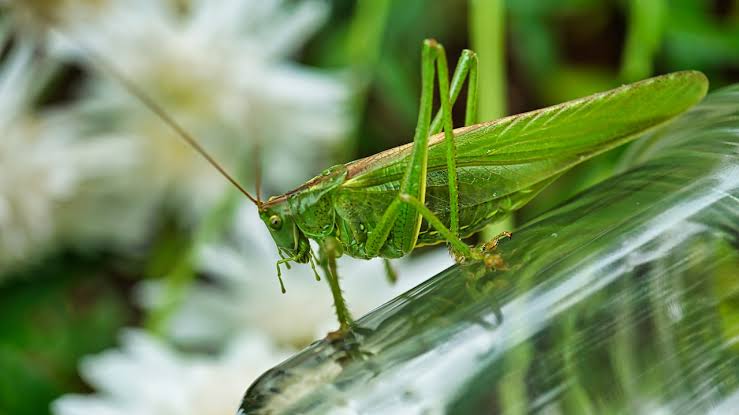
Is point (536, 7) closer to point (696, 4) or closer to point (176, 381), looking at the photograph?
point (696, 4)

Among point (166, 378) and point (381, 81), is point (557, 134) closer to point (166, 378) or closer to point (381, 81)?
point (166, 378)

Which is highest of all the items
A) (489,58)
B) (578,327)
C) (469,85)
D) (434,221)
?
(489,58)

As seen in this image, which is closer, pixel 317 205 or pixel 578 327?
pixel 578 327

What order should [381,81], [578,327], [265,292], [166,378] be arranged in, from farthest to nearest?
[381,81], [265,292], [166,378], [578,327]

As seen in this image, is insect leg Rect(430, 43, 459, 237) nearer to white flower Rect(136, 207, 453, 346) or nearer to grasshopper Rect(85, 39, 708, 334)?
grasshopper Rect(85, 39, 708, 334)

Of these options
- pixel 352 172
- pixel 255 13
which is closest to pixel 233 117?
pixel 255 13

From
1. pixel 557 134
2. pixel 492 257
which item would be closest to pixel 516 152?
pixel 557 134

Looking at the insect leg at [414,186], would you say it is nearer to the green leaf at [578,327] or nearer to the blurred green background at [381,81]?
the green leaf at [578,327]
